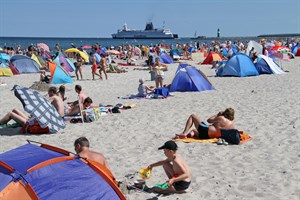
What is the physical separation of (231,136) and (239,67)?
11224 mm

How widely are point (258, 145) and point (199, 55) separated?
1061 inches

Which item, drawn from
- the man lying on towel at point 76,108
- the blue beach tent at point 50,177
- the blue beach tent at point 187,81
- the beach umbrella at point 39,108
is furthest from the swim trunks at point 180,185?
the blue beach tent at point 187,81

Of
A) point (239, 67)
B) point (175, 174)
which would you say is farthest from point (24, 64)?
point (175, 174)

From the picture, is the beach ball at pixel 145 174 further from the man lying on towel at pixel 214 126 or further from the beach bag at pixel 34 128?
the beach bag at pixel 34 128

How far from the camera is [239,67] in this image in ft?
58.4

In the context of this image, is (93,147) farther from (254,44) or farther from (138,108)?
(254,44)

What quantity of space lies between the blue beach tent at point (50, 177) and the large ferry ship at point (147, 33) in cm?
9611

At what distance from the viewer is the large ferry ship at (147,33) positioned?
326 feet

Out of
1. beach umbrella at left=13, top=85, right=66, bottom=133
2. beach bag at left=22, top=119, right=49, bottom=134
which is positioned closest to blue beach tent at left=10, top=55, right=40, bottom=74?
beach bag at left=22, top=119, right=49, bottom=134

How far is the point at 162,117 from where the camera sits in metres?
9.51

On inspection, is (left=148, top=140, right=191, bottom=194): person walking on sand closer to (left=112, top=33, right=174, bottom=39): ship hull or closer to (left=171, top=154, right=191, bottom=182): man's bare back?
(left=171, top=154, right=191, bottom=182): man's bare back

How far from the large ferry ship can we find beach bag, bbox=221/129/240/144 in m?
93.5

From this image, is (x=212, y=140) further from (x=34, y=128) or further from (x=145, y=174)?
(x=34, y=128)

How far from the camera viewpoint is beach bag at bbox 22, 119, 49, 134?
812 centimetres
